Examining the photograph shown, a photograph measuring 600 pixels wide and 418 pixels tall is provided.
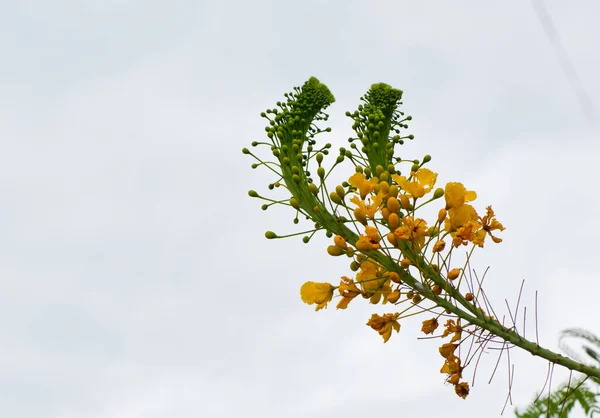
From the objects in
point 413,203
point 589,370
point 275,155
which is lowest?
point 589,370

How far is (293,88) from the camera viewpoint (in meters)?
4.96

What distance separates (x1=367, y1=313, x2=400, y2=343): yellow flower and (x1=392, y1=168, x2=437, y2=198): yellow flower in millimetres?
724

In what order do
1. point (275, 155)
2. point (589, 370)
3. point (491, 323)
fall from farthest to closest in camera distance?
point (275, 155) < point (491, 323) < point (589, 370)

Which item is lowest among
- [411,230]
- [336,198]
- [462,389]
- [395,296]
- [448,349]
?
[462,389]

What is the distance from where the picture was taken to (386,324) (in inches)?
159

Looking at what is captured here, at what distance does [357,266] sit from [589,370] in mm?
1382

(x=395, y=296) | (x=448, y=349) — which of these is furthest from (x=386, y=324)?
(x=448, y=349)

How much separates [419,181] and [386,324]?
87cm

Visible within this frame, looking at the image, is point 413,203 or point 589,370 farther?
point 413,203

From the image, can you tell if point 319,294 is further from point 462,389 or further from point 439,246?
point 462,389

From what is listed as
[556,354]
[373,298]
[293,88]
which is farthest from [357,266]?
[293,88]

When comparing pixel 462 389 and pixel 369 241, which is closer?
pixel 369 241

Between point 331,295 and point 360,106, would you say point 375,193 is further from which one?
point 360,106

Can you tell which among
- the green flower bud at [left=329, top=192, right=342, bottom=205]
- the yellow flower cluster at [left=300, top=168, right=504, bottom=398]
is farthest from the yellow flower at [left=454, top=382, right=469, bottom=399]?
the green flower bud at [left=329, top=192, right=342, bottom=205]
